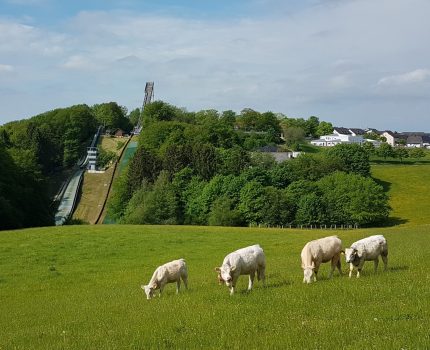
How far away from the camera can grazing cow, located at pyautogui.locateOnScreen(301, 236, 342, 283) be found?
67.6ft

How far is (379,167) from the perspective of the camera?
166250 mm

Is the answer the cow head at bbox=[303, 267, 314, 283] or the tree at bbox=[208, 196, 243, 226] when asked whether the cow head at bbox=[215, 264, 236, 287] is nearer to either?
the cow head at bbox=[303, 267, 314, 283]

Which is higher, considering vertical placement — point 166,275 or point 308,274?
point 308,274

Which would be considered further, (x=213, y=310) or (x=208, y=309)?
(x=208, y=309)

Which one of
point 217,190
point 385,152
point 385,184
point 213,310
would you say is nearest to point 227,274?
point 213,310

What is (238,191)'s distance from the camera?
105750 mm

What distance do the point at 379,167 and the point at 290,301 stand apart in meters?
158

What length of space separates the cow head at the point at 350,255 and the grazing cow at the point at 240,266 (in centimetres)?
318

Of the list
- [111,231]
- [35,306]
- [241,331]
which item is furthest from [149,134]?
[241,331]

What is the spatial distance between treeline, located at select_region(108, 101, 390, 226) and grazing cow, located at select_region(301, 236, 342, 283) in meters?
77.2

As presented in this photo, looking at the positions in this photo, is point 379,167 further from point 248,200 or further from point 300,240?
point 300,240

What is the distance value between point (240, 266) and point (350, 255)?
168 inches

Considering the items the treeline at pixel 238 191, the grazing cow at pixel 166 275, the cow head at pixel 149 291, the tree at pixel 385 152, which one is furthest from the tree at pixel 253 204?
the tree at pixel 385 152

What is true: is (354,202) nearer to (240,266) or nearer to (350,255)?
(350,255)
